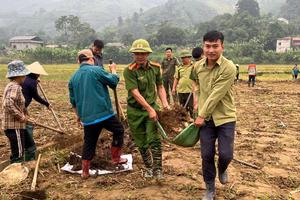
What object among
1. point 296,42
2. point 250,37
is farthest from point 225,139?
point 296,42

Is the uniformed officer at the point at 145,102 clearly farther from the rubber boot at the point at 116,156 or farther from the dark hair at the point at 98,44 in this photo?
the dark hair at the point at 98,44

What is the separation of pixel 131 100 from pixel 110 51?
54.7 meters

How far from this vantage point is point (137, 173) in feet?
16.8

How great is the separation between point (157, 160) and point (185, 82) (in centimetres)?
328

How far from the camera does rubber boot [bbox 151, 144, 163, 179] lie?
4.67 m

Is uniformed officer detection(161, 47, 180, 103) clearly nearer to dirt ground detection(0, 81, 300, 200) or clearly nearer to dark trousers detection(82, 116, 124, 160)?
dirt ground detection(0, 81, 300, 200)

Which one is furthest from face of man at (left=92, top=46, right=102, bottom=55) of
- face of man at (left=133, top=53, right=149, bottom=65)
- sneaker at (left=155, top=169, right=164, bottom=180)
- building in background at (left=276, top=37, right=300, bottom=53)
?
building in background at (left=276, top=37, right=300, bottom=53)

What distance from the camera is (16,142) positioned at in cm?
534

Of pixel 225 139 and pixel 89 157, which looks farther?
pixel 89 157

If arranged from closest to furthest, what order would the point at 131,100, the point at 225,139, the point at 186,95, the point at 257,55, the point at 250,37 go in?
the point at 225,139
the point at 131,100
the point at 186,95
the point at 257,55
the point at 250,37

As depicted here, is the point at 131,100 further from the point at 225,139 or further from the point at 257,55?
the point at 257,55

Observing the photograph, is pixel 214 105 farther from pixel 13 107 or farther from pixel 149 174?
pixel 13 107

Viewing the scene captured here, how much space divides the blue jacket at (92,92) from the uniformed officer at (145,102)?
0.98ft

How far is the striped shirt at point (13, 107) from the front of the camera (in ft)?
16.6
